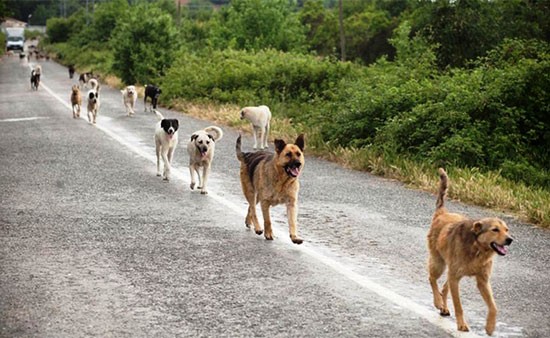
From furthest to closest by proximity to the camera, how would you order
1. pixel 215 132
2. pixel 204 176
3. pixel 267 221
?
pixel 215 132
pixel 204 176
pixel 267 221

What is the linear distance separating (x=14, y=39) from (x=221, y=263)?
129 metres

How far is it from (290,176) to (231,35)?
2487 inches

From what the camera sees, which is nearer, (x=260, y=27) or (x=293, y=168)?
(x=293, y=168)

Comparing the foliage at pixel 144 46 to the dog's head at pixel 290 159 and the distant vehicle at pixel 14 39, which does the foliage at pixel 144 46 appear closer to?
the dog's head at pixel 290 159

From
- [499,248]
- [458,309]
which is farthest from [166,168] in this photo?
[499,248]

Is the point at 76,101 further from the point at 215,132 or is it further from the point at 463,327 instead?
the point at 463,327

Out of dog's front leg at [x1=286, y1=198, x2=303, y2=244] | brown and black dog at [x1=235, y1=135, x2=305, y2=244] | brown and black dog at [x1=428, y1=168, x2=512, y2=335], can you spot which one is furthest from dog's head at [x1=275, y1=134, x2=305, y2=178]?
brown and black dog at [x1=428, y1=168, x2=512, y2=335]

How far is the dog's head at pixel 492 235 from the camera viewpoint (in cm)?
554

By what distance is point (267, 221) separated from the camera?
8.84 metres

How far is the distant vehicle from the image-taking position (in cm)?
12850

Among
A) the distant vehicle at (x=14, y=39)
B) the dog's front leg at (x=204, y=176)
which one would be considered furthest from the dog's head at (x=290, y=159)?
the distant vehicle at (x=14, y=39)

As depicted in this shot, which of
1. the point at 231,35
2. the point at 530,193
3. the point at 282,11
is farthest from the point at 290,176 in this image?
the point at 282,11

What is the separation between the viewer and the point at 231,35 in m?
70.6

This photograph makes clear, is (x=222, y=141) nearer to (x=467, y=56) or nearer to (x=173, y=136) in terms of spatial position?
(x=173, y=136)
